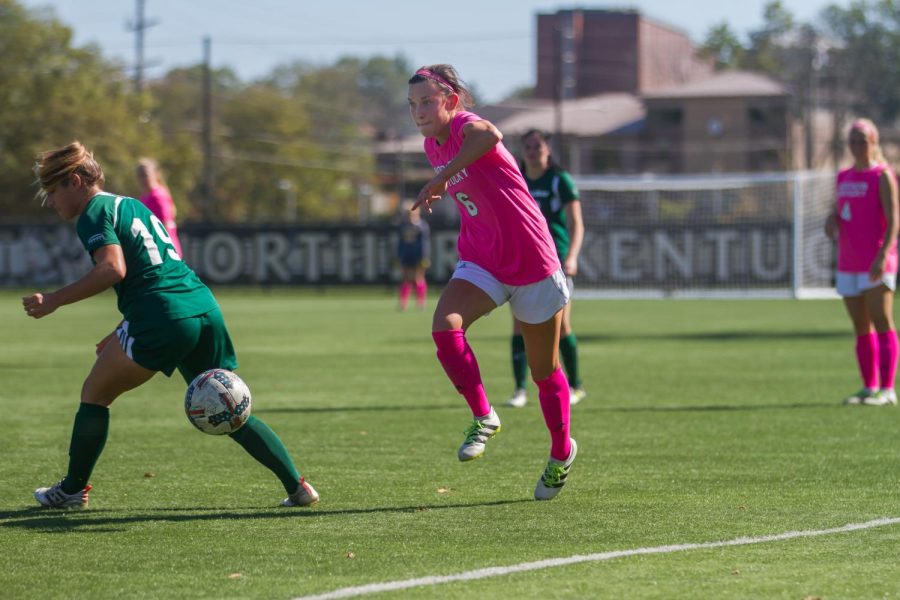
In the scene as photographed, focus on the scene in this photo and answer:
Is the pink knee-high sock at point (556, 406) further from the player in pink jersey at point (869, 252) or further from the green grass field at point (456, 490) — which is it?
the player in pink jersey at point (869, 252)

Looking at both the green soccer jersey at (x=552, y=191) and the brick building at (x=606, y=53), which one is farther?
the brick building at (x=606, y=53)

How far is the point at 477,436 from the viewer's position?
288 inches

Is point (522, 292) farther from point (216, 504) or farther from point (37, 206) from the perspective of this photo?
point (37, 206)

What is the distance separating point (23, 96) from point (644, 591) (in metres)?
64.0

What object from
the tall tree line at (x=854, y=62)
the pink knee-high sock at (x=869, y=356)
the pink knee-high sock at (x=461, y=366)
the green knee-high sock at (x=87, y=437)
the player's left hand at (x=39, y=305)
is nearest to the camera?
the player's left hand at (x=39, y=305)

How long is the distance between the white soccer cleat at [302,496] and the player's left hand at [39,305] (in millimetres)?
1484

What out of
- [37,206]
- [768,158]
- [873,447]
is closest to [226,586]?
[873,447]

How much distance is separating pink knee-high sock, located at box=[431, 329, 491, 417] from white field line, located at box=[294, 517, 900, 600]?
155 cm

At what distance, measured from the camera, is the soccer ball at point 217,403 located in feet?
22.4

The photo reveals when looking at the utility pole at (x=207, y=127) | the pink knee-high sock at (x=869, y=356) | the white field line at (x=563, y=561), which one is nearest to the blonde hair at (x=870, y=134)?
the pink knee-high sock at (x=869, y=356)

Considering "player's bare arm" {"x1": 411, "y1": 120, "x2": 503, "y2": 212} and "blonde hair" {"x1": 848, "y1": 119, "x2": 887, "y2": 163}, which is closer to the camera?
"player's bare arm" {"x1": 411, "y1": 120, "x2": 503, "y2": 212}

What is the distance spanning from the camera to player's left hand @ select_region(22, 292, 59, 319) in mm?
6477

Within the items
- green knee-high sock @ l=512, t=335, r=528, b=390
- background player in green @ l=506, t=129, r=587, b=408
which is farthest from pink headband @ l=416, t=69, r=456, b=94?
green knee-high sock @ l=512, t=335, r=528, b=390

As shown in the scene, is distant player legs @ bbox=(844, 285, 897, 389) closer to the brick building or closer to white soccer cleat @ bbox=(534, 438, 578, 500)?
white soccer cleat @ bbox=(534, 438, 578, 500)
